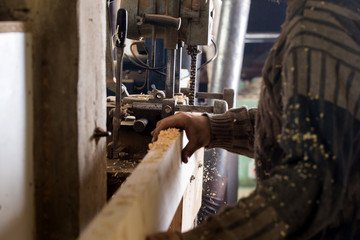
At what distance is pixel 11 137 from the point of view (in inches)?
36.1

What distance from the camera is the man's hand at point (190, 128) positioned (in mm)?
1542

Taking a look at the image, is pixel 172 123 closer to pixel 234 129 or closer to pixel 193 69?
pixel 234 129

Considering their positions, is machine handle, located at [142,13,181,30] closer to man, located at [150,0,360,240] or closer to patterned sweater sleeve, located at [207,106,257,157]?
patterned sweater sleeve, located at [207,106,257,157]

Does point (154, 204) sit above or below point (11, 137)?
below

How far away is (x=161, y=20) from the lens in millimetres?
1841

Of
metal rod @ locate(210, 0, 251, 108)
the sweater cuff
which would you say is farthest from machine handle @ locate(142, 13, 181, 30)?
metal rod @ locate(210, 0, 251, 108)

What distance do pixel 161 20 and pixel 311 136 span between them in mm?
1198

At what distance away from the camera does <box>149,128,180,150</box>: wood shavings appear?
1.25 m

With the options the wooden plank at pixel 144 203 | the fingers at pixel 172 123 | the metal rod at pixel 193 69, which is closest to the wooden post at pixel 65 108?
the wooden plank at pixel 144 203

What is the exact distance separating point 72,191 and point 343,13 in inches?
34.0

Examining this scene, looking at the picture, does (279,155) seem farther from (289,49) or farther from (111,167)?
(111,167)

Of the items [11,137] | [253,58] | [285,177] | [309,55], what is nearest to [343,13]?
[309,55]

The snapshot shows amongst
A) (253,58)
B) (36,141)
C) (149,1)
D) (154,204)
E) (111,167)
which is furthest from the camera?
(253,58)

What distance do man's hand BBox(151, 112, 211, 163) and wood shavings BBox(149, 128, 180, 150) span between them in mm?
47
